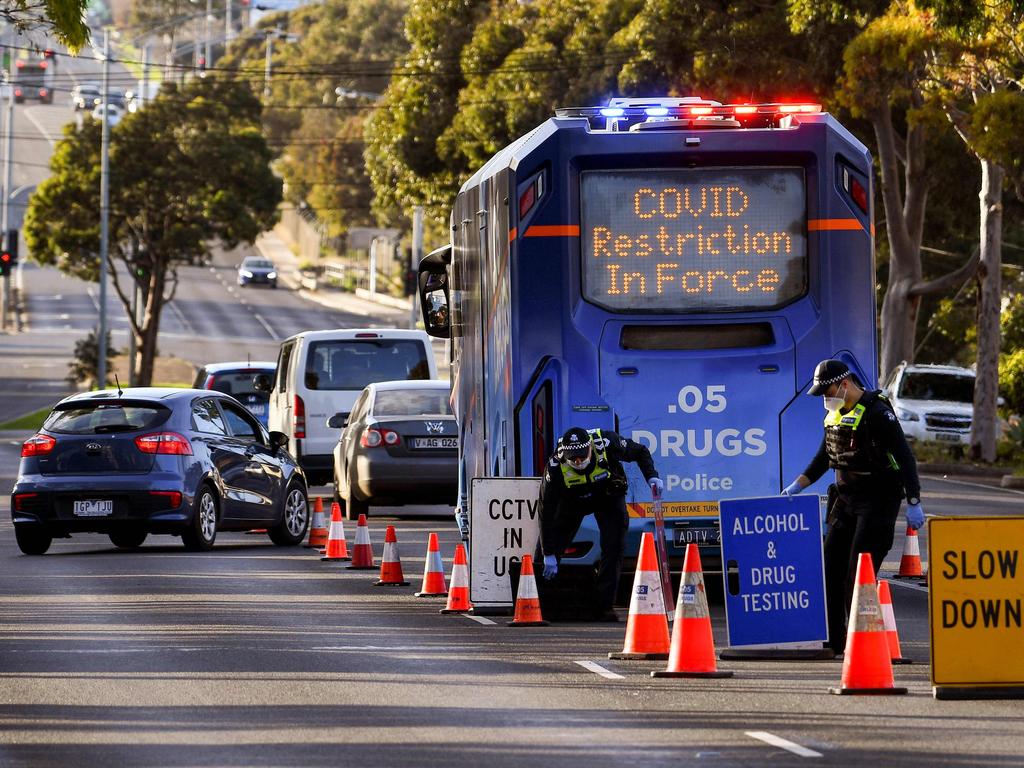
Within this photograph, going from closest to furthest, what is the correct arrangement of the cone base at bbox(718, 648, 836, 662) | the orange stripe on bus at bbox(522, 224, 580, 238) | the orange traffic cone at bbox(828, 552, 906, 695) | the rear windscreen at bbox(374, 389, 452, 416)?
the orange traffic cone at bbox(828, 552, 906, 695) → the cone base at bbox(718, 648, 836, 662) → the orange stripe on bus at bbox(522, 224, 580, 238) → the rear windscreen at bbox(374, 389, 452, 416)

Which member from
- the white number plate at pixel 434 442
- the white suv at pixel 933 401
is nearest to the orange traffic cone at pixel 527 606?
the white number plate at pixel 434 442

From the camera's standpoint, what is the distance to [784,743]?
31.5ft

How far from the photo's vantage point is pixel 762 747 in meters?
9.48

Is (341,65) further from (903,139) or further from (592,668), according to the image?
(592,668)

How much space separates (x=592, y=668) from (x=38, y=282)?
3969 inches

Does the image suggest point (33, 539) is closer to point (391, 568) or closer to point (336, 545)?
point (336, 545)

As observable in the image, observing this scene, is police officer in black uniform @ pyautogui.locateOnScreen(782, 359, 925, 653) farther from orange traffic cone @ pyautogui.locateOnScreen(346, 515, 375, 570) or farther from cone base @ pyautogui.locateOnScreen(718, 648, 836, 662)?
orange traffic cone @ pyautogui.locateOnScreen(346, 515, 375, 570)

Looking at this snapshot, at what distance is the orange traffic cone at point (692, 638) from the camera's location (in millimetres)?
11742

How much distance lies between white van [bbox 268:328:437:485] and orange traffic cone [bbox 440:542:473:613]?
12762 mm

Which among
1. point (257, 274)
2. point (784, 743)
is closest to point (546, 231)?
point (784, 743)

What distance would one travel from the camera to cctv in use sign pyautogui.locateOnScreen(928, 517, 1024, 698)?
1097 centimetres

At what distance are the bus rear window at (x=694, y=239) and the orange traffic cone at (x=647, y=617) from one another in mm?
3091

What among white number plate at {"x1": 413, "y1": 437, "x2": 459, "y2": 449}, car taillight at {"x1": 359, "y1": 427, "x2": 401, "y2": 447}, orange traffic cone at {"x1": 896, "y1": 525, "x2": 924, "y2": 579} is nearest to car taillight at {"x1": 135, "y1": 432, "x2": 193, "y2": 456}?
car taillight at {"x1": 359, "y1": 427, "x2": 401, "y2": 447}

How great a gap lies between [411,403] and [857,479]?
39.5 feet
